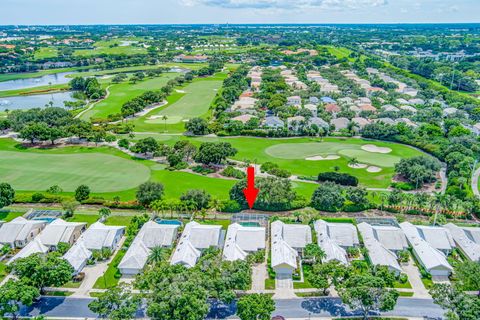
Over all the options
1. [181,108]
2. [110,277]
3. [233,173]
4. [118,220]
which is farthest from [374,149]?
[110,277]

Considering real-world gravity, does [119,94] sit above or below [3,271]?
above

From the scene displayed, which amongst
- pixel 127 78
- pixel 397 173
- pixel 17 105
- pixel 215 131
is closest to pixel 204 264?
pixel 397 173

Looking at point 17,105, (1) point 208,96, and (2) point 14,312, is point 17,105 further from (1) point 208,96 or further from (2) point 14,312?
(2) point 14,312

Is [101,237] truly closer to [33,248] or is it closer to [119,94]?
[33,248]

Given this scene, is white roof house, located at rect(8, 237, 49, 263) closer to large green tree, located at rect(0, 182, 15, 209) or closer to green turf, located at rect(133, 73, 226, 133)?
large green tree, located at rect(0, 182, 15, 209)

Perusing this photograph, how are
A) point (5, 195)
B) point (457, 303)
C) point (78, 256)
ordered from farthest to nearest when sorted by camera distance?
point (5, 195), point (78, 256), point (457, 303)

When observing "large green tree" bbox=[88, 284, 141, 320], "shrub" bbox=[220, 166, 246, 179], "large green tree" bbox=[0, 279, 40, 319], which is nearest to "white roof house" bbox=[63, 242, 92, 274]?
"large green tree" bbox=[0, 279, 40, 319]

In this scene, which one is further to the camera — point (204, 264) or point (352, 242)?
point (352, 242)
